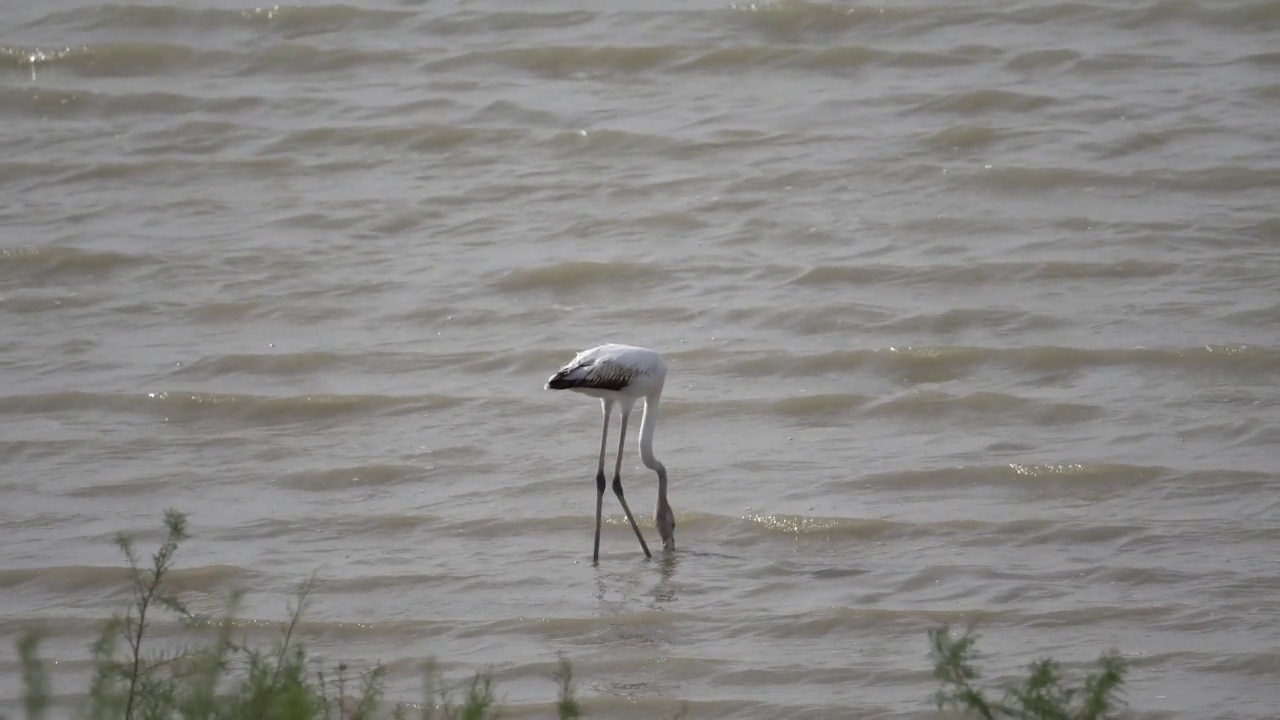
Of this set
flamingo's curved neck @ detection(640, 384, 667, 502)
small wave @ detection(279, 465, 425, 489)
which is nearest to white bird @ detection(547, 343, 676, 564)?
flamingo's curved neck @ detection(640, 384, 667, 502)

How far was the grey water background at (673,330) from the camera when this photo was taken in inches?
297

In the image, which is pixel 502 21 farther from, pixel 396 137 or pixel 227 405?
pixel 227 405

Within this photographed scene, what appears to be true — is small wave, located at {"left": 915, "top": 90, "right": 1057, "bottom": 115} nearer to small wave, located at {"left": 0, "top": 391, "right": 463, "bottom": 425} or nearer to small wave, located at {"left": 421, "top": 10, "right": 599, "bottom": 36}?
small wave, located at {"left": 421, "top": 10, "right": 599, "bottom": 36}

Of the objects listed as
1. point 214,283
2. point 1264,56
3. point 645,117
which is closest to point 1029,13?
point 1264,56

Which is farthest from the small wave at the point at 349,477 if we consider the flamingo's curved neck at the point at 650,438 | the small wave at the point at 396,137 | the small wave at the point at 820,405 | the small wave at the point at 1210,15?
the small wave at the point at 1210,15

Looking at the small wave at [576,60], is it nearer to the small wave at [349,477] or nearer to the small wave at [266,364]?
the small wave at [266,364]

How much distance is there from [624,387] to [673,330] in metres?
2.51

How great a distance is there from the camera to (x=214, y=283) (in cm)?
1225

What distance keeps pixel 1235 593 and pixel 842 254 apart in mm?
4897

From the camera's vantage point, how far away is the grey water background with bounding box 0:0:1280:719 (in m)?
7.54

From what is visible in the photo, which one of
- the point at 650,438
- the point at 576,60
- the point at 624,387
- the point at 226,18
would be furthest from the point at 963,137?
the point at 226,18

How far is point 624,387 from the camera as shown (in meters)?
8.70

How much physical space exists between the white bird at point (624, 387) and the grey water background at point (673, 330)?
202 millimetres

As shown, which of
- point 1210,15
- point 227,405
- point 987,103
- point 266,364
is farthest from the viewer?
point 1210,15
